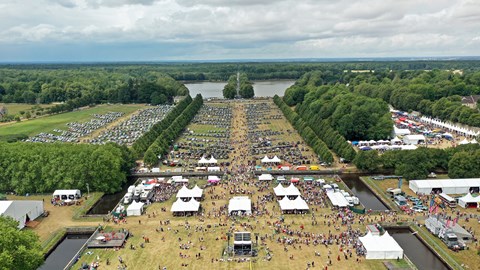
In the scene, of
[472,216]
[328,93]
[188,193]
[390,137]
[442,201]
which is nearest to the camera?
[472,216]

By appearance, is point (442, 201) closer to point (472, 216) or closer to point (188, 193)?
point (472, 216)

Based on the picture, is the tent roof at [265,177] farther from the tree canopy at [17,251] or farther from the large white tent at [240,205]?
the tree canopy at [17,251]

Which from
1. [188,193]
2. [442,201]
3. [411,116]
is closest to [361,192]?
[442,201]

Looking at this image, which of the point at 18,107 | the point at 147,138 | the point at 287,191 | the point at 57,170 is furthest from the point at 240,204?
the point at 18,107

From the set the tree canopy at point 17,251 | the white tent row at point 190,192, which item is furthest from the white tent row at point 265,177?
the tree canopy at point 17,251

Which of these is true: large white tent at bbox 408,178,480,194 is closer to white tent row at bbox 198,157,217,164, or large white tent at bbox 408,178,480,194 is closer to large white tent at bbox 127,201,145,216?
white tent row at bbox 198,157,217,164

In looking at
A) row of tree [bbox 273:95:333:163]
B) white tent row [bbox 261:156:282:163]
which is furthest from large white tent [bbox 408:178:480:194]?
white tent row [bbox 261:156:282:163]

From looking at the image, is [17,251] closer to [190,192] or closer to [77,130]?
[190,192]
